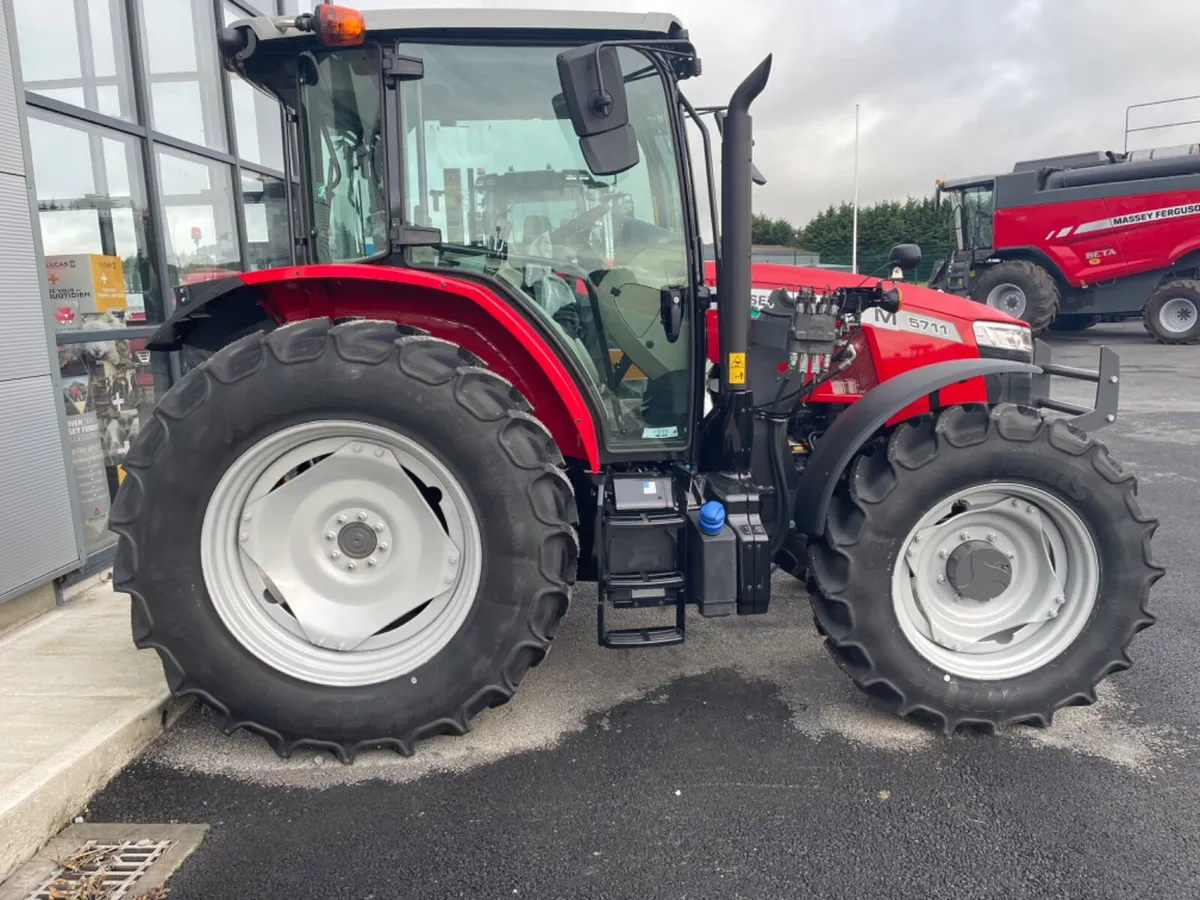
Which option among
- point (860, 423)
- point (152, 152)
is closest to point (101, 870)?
A: point (860, 423)

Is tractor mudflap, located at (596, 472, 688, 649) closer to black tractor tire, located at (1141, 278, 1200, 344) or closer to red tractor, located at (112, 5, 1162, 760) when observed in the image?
red tractor, located at (112, 5, 1162, 760)

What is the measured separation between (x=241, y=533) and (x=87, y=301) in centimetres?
238

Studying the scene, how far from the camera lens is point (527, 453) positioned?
8.36 feet

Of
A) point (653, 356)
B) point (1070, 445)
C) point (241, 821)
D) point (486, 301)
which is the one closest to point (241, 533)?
point (241, 821)

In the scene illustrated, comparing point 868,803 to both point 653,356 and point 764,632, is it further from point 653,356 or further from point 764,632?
point 653,356

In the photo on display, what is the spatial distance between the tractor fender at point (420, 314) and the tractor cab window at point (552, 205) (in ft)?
0.38

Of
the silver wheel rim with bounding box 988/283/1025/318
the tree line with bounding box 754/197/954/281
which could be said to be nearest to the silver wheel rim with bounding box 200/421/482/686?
the silver wheel rim with bounding box 988/283/1025/318

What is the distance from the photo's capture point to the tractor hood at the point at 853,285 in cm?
336

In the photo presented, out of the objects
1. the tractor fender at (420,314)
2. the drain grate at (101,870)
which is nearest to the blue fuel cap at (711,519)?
the tractor fender at (420,314)

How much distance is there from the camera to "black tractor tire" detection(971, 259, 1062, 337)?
14736 millimetres

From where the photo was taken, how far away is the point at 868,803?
243 cm

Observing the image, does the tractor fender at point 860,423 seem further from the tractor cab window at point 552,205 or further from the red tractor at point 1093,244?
the red tractor at point 1093,244

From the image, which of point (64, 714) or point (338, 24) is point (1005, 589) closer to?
point (338, 24)

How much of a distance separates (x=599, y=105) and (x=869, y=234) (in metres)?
47.0
